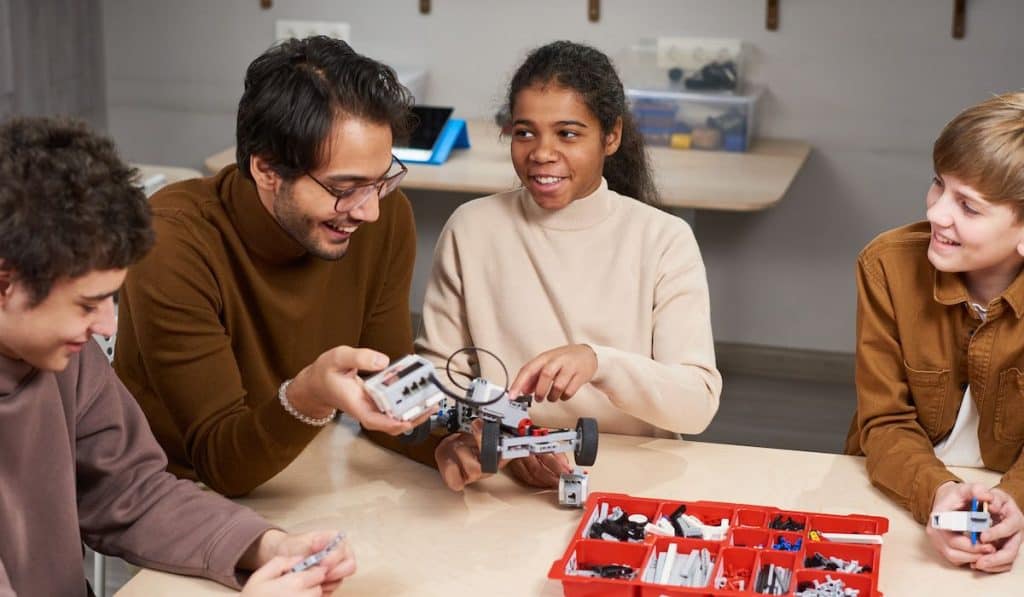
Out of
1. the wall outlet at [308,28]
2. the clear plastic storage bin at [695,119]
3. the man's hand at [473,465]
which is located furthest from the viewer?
the wall outlet at [308,28]

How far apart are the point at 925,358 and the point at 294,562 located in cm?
102

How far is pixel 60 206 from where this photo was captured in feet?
4.19

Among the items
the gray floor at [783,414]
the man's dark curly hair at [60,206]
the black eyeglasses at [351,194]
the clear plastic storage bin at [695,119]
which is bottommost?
the gray floor at [783,414]

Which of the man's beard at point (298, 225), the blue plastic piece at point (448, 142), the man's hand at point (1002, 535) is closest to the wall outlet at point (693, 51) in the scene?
the blue plastic piece at point (448, 142)

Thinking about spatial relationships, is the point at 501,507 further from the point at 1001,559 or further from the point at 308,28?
the point at 308,28

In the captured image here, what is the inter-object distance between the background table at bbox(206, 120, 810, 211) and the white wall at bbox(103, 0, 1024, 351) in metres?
0.23

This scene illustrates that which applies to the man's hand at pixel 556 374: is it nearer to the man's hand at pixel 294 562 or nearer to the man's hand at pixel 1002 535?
the man's hand at pixel 294 562

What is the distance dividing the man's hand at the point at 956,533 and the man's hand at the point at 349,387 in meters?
0.66

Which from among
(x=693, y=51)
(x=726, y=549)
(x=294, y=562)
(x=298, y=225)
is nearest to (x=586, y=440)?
(x=726, y=549)

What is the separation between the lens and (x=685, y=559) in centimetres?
154

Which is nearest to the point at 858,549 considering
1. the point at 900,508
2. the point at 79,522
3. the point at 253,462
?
the point at 900,508

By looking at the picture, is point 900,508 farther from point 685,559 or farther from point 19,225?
point 19,225

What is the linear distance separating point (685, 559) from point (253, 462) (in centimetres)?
59

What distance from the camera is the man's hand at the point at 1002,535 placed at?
61.7 inches
